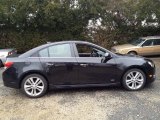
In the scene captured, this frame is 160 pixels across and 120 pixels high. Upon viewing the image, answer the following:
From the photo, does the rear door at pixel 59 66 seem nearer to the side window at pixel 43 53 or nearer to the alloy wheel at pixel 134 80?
the side window at pixel 43 53

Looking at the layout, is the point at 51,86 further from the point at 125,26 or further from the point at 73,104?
the point at 125,26

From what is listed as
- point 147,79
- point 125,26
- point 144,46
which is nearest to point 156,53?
point 144,46

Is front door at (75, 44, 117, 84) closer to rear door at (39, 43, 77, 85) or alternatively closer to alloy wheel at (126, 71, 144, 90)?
rear door at (39, 43, 77, 85)

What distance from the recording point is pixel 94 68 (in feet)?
26.3

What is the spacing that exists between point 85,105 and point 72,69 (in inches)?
50.4

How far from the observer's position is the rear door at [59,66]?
25.9 feet

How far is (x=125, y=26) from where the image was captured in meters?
19.1

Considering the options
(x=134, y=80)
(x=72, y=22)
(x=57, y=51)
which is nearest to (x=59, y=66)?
(x=57, y=51)

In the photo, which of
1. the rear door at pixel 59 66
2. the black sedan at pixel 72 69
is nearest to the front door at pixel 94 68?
the black sedan at pixel 72 69

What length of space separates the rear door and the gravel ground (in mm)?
438

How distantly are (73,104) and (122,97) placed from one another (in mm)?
1350

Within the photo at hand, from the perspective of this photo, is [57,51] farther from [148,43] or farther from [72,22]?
[72,22]

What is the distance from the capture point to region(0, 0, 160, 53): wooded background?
17094 millimetres

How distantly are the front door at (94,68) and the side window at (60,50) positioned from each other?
0.26 metres
